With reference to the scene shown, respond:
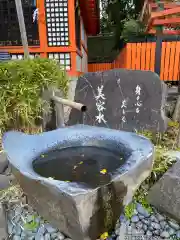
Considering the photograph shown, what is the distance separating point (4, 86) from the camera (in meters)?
2.93

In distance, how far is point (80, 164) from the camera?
2.32m

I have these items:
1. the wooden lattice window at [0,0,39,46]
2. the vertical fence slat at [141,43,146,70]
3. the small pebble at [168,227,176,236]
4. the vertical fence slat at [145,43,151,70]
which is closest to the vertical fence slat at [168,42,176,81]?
the vertical fence slat at [145,43,151,70]

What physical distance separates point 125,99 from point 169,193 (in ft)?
5.86

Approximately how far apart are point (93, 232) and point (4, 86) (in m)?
2.13

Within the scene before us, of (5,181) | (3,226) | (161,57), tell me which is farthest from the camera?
(161,57)

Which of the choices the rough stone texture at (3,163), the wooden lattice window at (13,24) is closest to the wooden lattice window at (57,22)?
the wooden lattice window at (13,24)

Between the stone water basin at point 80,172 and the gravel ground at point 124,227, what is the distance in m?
0.12

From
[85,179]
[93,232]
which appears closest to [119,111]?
[85,179]

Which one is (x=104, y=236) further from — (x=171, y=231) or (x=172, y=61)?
(x=172, y=61)

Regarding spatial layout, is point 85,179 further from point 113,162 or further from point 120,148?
point 120,148

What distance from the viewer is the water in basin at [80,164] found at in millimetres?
2084

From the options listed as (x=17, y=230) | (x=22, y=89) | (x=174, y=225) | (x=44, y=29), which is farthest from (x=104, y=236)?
(x=44, y=29)

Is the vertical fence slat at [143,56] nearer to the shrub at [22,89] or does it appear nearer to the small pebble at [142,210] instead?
the shrub at [22,89]

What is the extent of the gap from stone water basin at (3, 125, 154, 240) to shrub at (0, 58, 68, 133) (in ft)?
1.92
